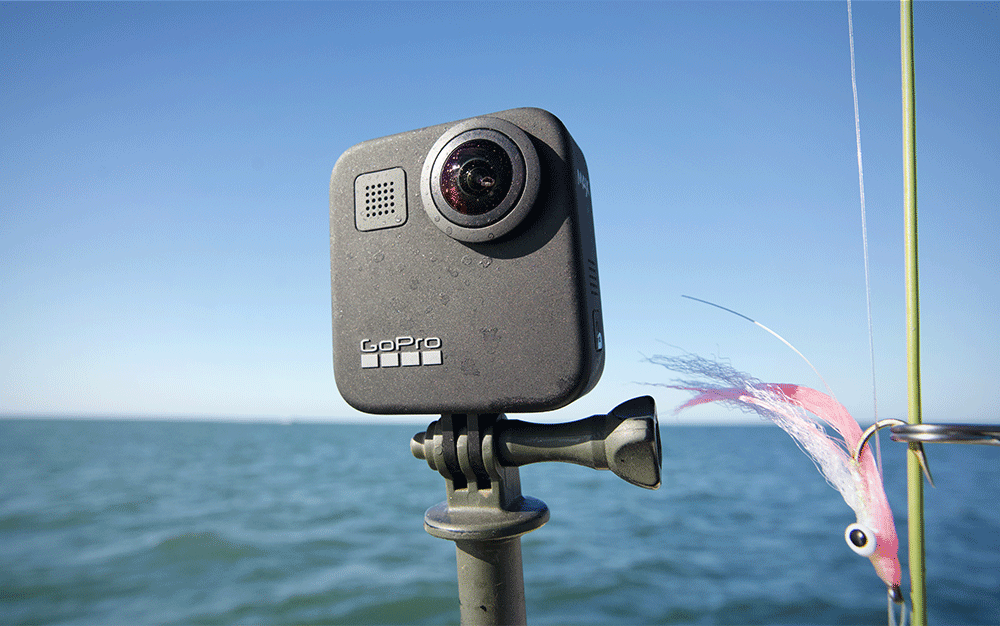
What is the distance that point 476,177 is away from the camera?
0.77 meters

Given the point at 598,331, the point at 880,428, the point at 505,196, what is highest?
the point at 505,196

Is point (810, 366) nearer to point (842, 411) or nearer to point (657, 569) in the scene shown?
point (842, 411)

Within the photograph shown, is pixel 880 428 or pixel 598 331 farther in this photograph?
pixel 598 331

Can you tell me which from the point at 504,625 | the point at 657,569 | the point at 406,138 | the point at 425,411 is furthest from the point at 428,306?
the point at 657,569

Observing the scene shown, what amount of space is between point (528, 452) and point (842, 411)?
0.42 meters

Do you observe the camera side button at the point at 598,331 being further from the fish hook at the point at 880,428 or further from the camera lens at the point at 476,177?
the fish hook at the point at 880,428

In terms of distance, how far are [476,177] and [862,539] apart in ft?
2.16

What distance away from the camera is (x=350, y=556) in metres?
9.00

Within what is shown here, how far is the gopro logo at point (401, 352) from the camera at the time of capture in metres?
0.78

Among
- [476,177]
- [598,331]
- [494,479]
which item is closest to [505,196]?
[476,177]

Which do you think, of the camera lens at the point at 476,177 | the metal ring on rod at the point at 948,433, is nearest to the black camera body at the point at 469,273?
the camera lens at the point at 476,177

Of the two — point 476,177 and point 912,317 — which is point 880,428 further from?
point 476,177

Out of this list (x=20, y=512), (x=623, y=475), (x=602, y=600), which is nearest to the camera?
(x=623, y=475)

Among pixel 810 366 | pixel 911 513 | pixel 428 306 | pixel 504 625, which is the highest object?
pixel 428 306
